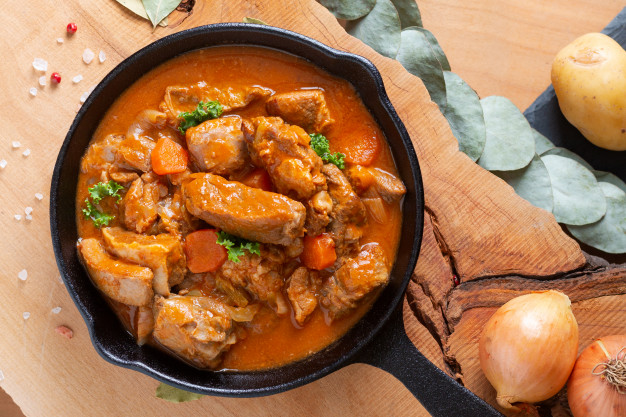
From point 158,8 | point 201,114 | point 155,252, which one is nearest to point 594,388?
point 155,252

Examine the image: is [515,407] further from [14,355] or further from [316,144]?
[14,355]

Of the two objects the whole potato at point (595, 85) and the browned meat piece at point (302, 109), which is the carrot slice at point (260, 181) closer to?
the browned meat piece at point (302, 109)

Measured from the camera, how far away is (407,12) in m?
4.48

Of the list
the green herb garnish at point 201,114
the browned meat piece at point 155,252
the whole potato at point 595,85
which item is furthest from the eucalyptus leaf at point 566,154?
the browned meat piece at point 155,252

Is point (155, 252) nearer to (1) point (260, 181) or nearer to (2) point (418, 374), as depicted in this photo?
(1) point (260, 181)

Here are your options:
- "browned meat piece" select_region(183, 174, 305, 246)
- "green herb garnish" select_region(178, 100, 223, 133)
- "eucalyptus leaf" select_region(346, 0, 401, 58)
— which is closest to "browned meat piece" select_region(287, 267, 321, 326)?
"browned meat piece" select_region(183, 174, 305, 246)

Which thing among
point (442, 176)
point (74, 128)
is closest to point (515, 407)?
point (442, 176)

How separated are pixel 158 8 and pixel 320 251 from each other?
203 centimetres

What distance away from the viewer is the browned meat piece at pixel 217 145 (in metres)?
3.48

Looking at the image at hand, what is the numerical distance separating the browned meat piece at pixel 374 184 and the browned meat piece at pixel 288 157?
9.7 inches

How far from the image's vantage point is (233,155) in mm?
3537

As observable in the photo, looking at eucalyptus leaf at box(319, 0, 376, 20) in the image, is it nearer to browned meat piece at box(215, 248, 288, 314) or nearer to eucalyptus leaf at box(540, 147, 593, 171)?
eucalyptus leaf at box(540, 147, 593, 171)

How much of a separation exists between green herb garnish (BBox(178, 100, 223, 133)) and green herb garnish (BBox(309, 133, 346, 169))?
64 centimetres

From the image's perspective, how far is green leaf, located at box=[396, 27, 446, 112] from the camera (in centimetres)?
424
